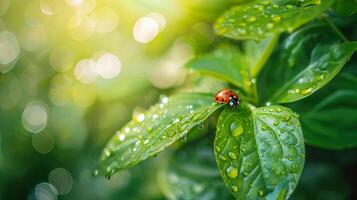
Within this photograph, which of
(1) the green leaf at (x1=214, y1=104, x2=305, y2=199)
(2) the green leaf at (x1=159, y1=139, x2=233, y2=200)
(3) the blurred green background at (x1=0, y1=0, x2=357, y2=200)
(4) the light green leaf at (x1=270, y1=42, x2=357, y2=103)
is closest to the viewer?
(1) the green leaf at (x1=214, y1=104, x2=305, y2=199)

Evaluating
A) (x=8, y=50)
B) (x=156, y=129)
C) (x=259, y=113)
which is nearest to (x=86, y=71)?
(x=8, y=50)

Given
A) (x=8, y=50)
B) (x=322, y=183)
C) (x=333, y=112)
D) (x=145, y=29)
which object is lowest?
(x=8, y=50)

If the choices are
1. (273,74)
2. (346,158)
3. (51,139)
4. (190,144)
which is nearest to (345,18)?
(273,74)

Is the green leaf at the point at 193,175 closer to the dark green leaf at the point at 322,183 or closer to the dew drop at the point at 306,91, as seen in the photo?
the dark green leaf at the point at 322,183

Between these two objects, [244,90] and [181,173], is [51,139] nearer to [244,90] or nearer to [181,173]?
[181,173]

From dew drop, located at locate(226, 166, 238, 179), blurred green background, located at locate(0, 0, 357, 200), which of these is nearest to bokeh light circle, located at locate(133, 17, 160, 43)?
blurred green background, located at locate(0, 0, 357, 200)

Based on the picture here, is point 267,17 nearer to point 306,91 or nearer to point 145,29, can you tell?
point 306,91

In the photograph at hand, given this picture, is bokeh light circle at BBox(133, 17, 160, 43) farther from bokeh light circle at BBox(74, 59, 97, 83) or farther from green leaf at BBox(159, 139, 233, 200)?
green leaf at BBox(159, 139, 233, 200)
